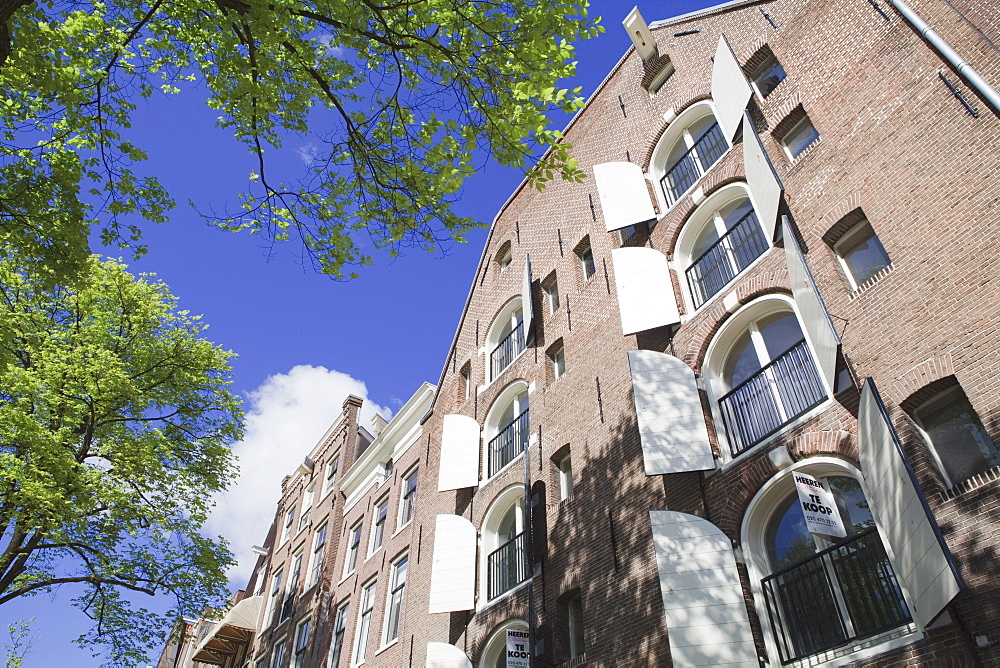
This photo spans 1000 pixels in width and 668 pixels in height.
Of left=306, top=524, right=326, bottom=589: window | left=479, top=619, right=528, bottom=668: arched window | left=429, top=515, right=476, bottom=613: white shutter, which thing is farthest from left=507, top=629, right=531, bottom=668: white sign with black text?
left=306, top=524, right=326, bottom=589: window

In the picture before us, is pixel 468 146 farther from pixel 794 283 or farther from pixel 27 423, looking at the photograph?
pixel 27 423

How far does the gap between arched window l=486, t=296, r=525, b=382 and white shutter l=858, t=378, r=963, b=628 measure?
11478mm

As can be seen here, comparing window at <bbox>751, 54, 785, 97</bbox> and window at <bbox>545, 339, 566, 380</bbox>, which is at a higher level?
window at <bbox>751, 54, 785, 97</bbox>

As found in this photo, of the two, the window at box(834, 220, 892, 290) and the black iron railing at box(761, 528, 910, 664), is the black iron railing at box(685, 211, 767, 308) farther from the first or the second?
the black iron railing at box(761, 528, 910, 664)

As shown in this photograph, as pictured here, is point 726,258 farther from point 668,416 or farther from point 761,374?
point 668,416

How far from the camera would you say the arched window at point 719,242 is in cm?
1226

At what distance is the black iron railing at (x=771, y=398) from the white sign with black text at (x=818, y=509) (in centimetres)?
145

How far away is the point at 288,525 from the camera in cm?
3372

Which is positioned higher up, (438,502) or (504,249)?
(504,249)

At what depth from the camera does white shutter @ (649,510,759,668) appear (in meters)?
8.67

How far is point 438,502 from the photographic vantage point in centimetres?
1902

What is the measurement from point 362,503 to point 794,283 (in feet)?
64.3

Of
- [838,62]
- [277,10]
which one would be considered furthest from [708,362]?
[277,10]

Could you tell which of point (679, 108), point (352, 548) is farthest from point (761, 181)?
point (352, 548)
